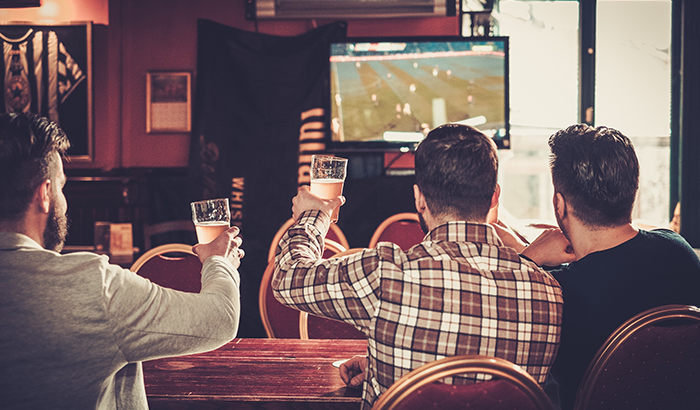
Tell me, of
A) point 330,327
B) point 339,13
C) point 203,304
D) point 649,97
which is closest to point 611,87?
point 649,97

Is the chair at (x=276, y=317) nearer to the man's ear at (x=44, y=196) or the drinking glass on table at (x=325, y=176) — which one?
the drinking glass on table at (x=325, y=176)

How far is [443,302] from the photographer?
36.4 inches

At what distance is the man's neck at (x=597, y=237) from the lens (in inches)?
46.2

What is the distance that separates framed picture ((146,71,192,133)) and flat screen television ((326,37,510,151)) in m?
1.10

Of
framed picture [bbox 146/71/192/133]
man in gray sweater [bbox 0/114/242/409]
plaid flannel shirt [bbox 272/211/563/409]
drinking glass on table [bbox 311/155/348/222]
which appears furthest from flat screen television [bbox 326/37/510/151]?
man in gray sweater [bbox 0/114/242/409]

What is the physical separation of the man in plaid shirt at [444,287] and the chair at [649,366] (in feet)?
0.32

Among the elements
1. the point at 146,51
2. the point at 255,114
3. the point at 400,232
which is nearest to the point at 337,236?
the point at 400,232

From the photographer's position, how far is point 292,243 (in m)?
1.16

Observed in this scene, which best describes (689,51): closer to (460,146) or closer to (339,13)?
(339,13)

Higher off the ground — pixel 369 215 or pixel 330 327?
pixel 369 215

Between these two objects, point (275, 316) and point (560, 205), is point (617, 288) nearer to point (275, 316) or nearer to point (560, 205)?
point (560, 205)

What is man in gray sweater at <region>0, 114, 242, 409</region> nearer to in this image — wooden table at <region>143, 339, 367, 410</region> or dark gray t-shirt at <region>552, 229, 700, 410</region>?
wooden table at <region>143, 339, 367, 410</region>

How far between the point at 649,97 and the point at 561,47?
0.79 m

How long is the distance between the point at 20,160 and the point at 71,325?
322 millimetres
